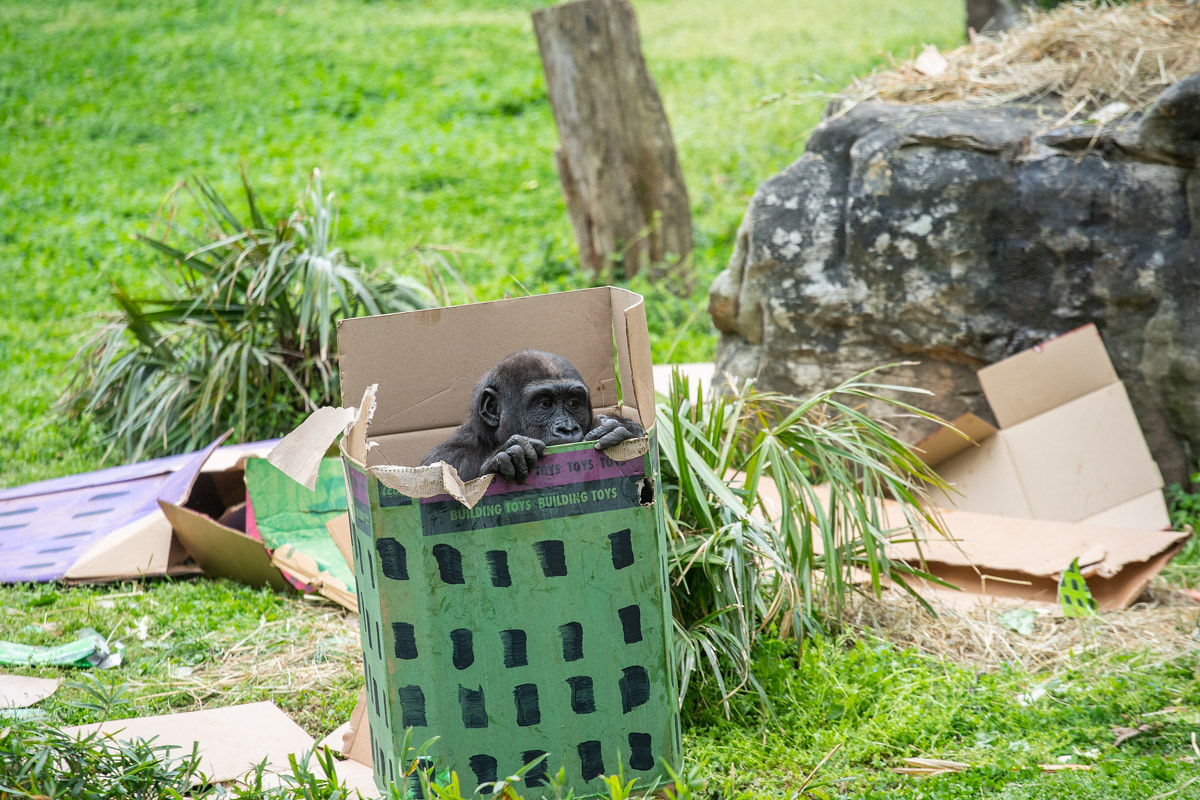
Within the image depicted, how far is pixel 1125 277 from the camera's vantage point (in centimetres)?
426

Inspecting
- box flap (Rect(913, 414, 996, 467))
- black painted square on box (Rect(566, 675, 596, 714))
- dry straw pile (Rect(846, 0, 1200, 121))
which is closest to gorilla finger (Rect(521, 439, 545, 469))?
black painted square on box (Rect(566, 675, 596, 714))

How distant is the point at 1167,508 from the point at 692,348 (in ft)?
9.50

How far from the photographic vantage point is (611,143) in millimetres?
7055

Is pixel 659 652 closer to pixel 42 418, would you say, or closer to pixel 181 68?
pixel 42 418

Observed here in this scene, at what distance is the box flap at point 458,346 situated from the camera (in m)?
2.75

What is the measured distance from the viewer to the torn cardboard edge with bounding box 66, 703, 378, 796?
2.62 meters

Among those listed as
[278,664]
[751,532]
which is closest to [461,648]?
[751,532]

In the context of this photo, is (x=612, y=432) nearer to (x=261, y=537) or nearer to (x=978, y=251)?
(x=261, y=537)

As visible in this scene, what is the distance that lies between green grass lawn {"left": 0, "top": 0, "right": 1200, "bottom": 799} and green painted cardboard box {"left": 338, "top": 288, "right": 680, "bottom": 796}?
0.46 m

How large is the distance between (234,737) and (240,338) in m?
2.96

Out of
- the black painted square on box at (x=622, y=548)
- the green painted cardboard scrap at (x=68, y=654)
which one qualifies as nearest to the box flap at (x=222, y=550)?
the green painted cardboard scrap at (x=68, y=654)

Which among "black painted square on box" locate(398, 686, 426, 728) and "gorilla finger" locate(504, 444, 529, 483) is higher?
"gorilla finger" locate(504, 444, 529, 483)

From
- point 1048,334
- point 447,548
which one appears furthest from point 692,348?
point 447,548

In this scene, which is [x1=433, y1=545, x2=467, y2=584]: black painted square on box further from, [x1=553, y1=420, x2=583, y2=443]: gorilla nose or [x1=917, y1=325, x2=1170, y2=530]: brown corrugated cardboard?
[x1=917, y1=325, x2=1170, y2=530]: brown corrugated cardboard
